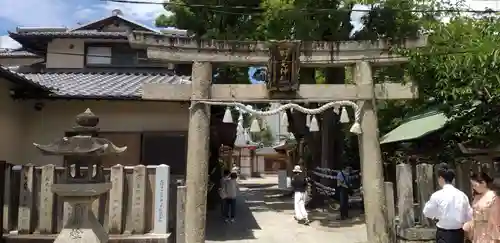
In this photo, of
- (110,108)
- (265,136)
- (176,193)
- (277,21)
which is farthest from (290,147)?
(176,193)

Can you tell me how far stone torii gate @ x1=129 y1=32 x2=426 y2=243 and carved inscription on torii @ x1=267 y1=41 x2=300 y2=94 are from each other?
0.02 m

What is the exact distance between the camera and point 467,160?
30.5ft

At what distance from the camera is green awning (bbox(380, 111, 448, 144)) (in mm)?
12891

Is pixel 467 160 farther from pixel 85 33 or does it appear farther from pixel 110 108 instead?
pixel 85 33

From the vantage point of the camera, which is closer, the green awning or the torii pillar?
the torii pillar

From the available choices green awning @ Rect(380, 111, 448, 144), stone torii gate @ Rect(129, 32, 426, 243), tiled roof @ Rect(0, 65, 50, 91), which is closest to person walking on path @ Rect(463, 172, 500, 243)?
stone torii gate @ Rect(129, 32, 426, 243)

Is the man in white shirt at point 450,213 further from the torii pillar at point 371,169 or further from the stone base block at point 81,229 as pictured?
the stone base block at point 81,229

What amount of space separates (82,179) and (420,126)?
394 inches

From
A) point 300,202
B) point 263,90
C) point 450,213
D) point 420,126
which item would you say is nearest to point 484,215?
point 450,213

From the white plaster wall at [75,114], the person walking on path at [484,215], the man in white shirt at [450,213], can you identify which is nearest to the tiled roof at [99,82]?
the white plaster wall at [75,114]

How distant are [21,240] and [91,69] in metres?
9.20

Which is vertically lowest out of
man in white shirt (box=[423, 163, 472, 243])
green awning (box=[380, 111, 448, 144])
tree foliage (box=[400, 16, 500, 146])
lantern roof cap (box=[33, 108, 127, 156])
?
man in white shirt (box=[423, 163, 472, 243])

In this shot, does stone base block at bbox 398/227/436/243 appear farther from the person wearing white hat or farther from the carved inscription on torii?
the person wearing white hat

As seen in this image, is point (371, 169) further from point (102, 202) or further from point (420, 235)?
point (102, 202)
